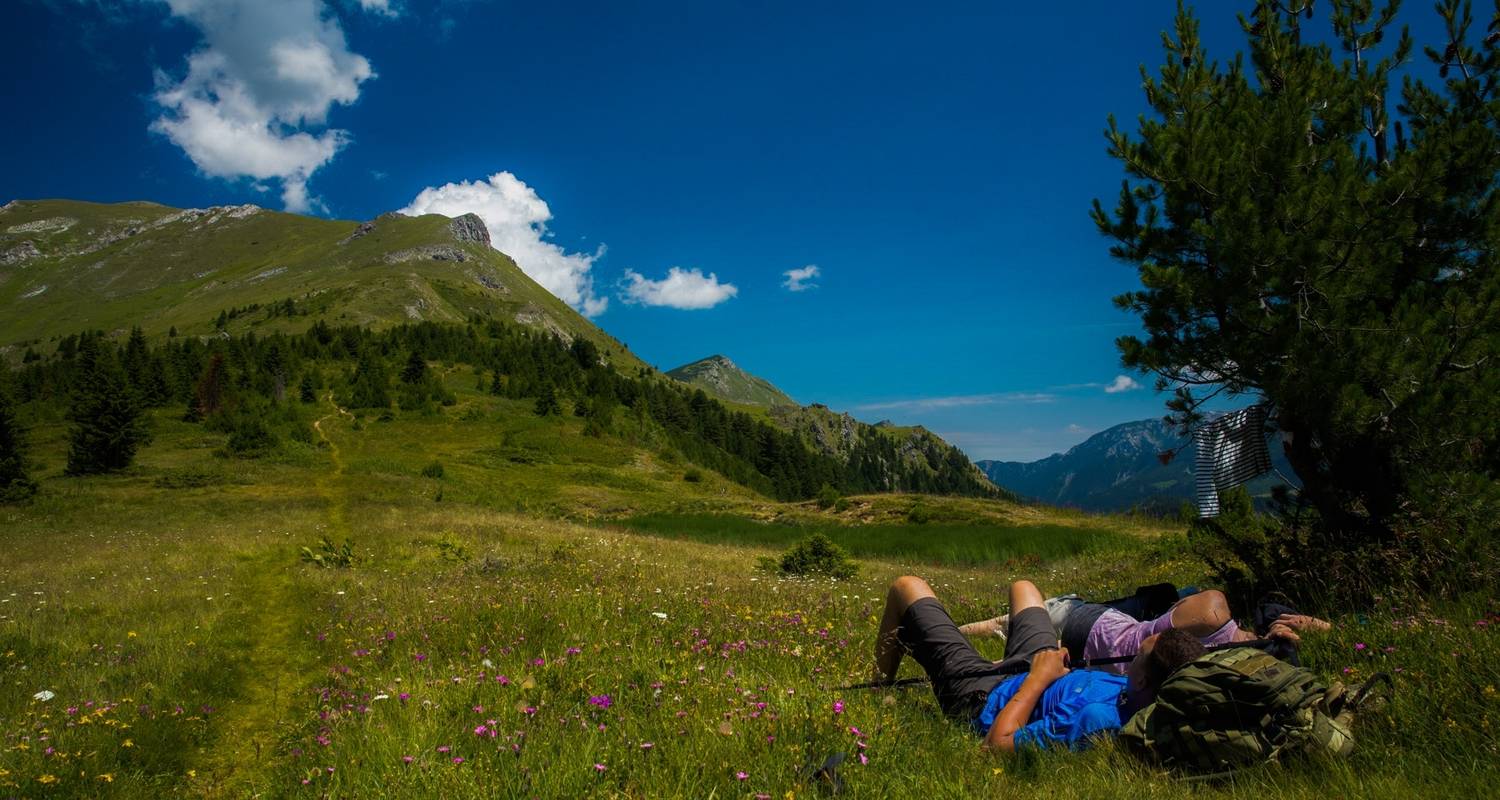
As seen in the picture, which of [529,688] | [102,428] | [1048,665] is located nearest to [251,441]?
[102,428]

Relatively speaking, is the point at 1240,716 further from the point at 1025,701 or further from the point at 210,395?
the point at 210,395

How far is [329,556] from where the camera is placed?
546 inches

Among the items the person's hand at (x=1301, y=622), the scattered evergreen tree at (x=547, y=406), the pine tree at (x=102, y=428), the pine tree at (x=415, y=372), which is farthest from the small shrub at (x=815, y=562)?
the pine tree at (x=415, y=372)

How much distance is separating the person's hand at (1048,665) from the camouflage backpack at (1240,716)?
73cm

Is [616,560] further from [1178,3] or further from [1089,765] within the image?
[1178,3]

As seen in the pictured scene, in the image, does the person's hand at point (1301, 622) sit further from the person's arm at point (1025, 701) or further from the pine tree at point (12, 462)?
the pine tree at point (12, 462)

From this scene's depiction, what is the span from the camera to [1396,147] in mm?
7066

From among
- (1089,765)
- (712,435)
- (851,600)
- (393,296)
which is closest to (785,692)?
(1089,765)

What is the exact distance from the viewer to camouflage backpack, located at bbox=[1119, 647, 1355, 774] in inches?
136

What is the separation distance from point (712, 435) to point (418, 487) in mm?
90258

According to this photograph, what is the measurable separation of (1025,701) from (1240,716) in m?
1.10

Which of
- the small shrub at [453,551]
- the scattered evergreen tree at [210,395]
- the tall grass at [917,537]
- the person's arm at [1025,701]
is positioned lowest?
the tall grass at [917,537]

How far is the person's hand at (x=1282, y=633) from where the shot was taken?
4.84 m

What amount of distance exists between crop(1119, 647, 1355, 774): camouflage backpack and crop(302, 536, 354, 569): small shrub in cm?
1426
